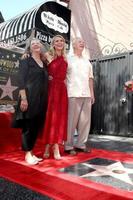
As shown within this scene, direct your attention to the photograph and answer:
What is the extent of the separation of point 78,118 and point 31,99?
3.22ft

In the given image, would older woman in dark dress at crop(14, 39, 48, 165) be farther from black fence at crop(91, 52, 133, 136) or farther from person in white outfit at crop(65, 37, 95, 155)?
black fence at crop(91, 52, 133, 136)

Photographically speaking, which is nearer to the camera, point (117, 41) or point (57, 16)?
point (57, 16)

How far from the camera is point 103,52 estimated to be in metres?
9.09

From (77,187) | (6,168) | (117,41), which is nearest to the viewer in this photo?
(77,187)

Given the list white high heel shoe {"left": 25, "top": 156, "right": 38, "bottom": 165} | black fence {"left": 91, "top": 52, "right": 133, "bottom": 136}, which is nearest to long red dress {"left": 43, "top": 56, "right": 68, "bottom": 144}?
white high heel shoe {"left": 25, "top": 156, "right": 38, "bottom": 165}

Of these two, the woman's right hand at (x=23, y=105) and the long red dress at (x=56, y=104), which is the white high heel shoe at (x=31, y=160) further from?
the woman's right hand at (x=23, y=105)

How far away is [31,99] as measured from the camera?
11.8 ft

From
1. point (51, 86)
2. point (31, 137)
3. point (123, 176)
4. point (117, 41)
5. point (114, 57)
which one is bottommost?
point (123, 176)

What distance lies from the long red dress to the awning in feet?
10.5

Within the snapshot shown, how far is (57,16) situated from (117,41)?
2.90 metres

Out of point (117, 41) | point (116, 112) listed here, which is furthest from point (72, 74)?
point (117, 41)

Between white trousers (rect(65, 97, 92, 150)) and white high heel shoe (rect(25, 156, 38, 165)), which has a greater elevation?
white trousers (rect(65, 97, 92, 150))

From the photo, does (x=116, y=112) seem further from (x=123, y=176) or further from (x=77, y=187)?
(x=77, y=187)

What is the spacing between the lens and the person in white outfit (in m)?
4.10
